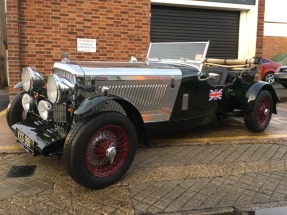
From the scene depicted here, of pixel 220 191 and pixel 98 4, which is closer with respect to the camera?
pixel 220 191

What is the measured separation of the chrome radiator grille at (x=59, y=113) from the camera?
3748 mm

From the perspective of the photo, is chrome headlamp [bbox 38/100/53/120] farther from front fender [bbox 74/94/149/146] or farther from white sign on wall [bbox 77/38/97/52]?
white sign on wall [bbox 77/38/97/52]

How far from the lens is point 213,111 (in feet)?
16.7

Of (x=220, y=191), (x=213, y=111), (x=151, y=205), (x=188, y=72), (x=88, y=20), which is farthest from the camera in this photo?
(x=88, y=20)

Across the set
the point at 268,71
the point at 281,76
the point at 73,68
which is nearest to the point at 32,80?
the point at 73,68

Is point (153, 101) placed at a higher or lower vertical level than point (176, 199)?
higher

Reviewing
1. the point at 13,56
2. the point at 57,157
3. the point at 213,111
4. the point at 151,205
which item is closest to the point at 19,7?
the point at 13,56

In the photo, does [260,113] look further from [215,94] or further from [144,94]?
[144,94]

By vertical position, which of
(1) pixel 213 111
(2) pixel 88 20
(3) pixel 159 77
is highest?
Answer: (2) pixel 88 20

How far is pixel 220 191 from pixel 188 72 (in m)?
1.74

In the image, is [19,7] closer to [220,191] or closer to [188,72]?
[188,72]

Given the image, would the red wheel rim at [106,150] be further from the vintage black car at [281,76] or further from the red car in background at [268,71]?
the red car in background at [268,71]

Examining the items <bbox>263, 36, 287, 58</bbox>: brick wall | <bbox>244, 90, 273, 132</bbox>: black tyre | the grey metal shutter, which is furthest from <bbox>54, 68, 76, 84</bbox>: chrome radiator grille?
<bbox>263, 36, 287, 58</bbox>: brick wall

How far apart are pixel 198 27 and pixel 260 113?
411 cm
